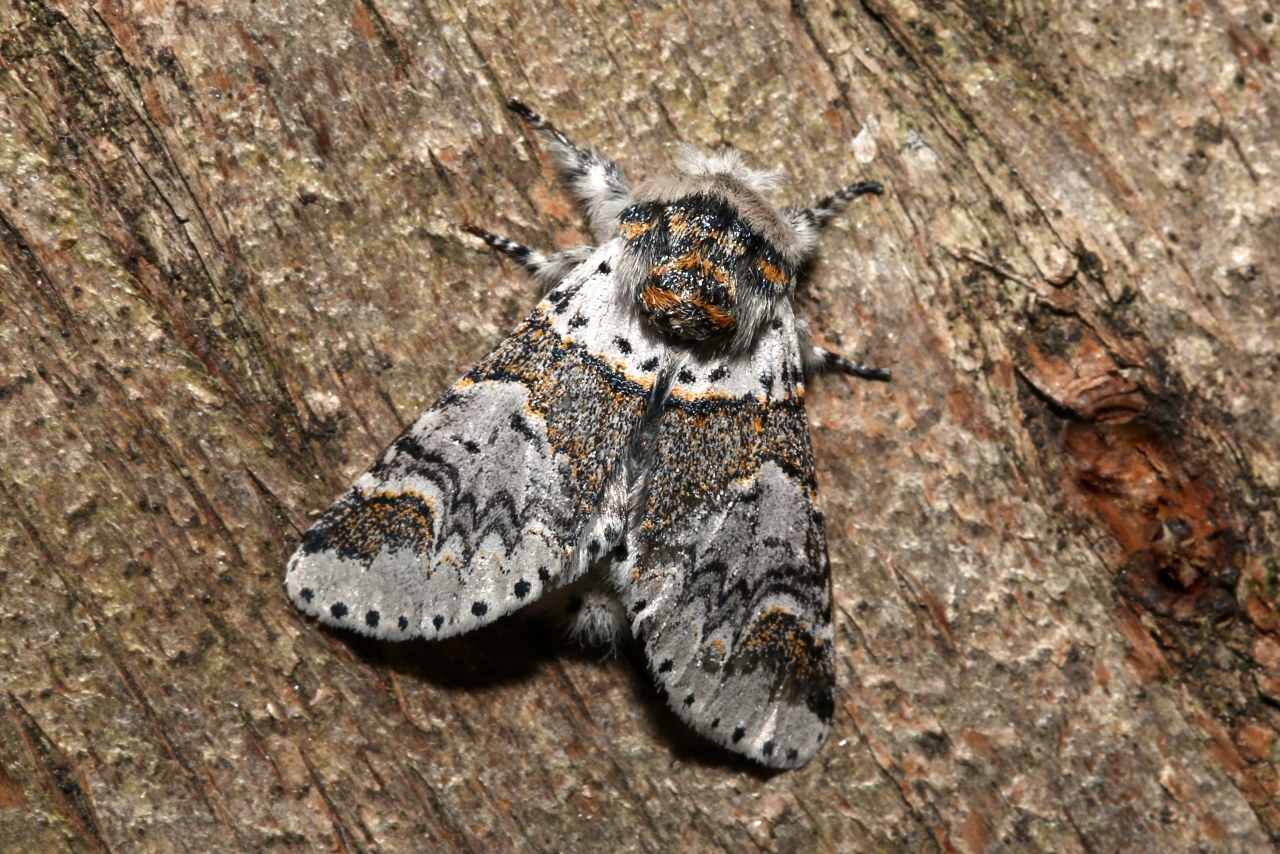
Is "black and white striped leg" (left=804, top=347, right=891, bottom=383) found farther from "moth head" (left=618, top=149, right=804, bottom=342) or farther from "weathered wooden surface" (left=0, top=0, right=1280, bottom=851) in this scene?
"moth head" (left=618, top=149, right=804, bottom=342)

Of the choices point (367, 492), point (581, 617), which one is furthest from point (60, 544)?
point (581, 617)

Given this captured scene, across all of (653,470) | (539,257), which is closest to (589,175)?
(539,257)

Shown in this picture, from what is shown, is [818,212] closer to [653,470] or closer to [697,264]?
[697,264]

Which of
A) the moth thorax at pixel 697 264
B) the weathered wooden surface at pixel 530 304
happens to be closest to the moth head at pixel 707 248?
the moth thorax at pixel 697 264

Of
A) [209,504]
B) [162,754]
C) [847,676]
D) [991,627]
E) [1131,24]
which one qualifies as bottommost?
[162,754]

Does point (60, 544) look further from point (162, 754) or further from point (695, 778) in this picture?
point (695, 778)

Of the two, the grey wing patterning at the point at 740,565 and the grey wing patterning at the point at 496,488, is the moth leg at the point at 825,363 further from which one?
the grey wing patterning at the point at 496,488

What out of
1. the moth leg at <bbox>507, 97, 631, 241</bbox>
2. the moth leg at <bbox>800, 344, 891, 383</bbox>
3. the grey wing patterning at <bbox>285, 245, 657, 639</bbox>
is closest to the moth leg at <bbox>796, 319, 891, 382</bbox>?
the moth leg at <bbox>800, 344, 891, 383</bbox>
